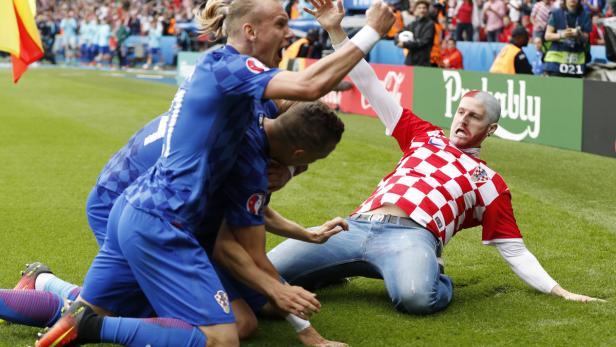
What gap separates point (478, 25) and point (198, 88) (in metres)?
20.7

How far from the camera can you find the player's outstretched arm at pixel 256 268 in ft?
15.1

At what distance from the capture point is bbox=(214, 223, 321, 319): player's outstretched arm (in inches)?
181

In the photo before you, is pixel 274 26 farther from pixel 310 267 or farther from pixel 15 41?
pixel 15 41

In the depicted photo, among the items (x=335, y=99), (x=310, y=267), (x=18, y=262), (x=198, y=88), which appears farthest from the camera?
(x=335, y=99)

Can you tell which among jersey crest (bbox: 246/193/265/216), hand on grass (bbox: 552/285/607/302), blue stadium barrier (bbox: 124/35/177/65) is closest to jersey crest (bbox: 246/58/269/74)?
jersey crest (bbox: 246/193/265/216)

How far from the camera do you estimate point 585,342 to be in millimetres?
4953

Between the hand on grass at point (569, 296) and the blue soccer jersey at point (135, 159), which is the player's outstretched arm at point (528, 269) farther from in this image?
the blue soccer jersey at point (135, 159)

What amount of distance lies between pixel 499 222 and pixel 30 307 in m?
2.66

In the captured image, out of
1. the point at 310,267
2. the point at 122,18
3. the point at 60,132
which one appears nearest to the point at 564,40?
the point at 60,132

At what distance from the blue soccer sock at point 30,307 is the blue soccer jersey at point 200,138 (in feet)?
2.74

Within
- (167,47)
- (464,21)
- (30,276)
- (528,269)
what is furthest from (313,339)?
(167,47)

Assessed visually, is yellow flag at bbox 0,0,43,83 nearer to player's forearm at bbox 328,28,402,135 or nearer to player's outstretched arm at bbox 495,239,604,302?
player's forearm at bbox 328,28,402,135

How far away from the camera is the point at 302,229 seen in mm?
5238

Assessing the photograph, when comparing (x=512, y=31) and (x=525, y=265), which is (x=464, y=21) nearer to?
(x=512, y=31)
